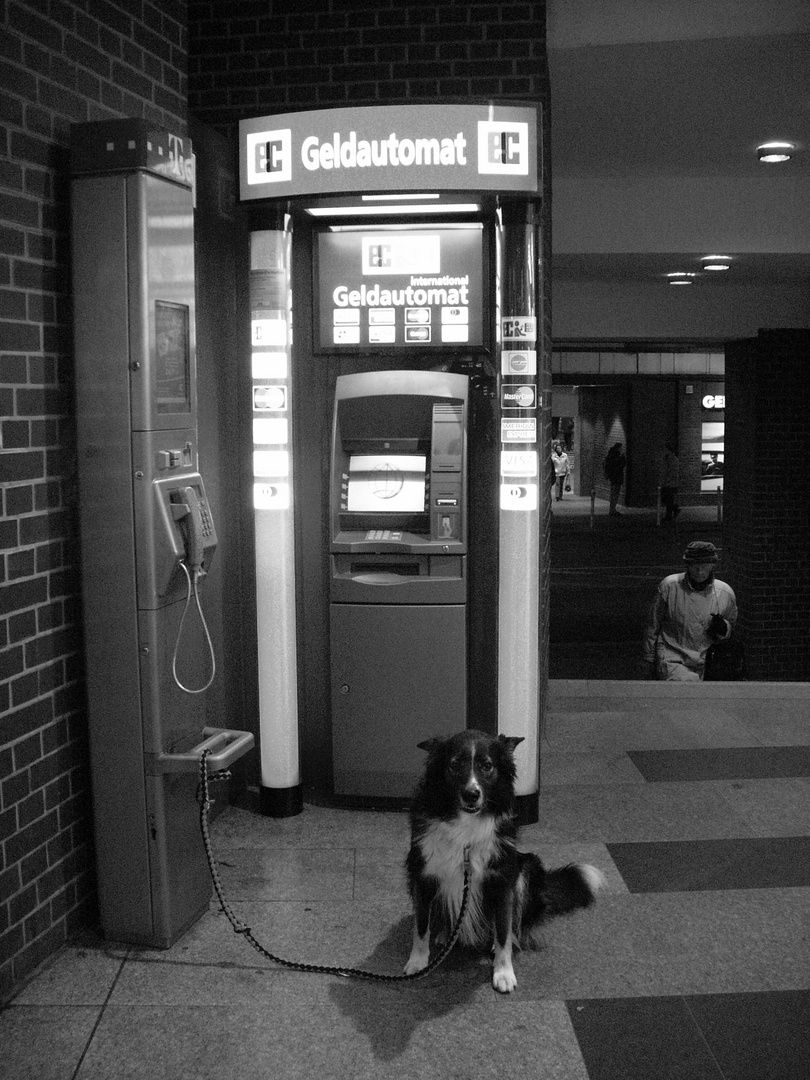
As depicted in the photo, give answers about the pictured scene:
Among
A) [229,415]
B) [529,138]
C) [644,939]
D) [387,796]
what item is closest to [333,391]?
[229,415]

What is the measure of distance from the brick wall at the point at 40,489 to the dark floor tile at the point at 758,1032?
72.2 inches

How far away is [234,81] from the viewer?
525 centimetres

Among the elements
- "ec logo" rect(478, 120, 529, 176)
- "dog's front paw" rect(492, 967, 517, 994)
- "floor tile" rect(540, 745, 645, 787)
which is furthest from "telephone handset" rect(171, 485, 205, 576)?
"floor tile" rect(540, 745, 645, 787)

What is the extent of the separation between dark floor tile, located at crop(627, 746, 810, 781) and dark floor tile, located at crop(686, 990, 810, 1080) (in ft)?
6.98

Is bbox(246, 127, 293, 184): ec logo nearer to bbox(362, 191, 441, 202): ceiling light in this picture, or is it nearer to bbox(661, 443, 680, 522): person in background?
bbox(362, 191, 441, 202): ceiling light

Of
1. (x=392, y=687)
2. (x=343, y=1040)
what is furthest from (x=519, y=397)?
(x=343, y=1040)

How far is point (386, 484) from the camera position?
4.92 m

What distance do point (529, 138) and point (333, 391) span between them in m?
1.35

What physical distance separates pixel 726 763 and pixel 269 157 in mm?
3671

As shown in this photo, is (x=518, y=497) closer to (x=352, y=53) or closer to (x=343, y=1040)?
(x=352, y=53)

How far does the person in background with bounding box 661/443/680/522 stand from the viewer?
24.1 metres

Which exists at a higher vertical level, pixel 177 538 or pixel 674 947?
pixel 177 538

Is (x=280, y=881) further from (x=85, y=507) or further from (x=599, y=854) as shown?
(x=85, y=507)

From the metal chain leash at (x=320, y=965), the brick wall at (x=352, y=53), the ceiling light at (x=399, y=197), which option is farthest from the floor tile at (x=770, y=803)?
the brick wall at (x=352, y=53)
